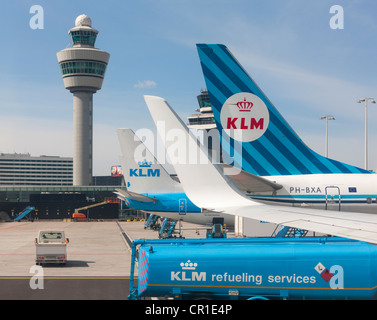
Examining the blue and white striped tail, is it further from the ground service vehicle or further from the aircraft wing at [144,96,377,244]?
the ground service vehicle

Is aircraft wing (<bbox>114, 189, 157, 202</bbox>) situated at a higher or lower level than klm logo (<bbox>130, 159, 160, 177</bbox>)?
lower

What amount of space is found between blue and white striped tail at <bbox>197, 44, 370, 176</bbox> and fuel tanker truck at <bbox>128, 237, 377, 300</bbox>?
728 centimetres

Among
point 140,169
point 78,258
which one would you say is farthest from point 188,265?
point 140,169

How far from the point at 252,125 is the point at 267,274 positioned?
28.9 feet

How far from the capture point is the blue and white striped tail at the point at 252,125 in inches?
840

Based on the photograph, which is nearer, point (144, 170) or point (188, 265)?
point (188, 265)

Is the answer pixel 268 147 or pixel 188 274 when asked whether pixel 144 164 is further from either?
pixel 188 274

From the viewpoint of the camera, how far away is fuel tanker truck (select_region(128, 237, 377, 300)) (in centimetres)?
1469

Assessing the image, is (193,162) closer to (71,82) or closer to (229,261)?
(229,261)

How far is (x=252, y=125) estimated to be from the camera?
21422mm

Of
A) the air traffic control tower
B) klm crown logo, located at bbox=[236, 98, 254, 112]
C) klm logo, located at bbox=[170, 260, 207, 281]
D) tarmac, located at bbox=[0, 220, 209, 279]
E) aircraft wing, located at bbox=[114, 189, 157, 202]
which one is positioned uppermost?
the air traffic control tower

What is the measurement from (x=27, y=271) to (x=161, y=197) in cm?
1800

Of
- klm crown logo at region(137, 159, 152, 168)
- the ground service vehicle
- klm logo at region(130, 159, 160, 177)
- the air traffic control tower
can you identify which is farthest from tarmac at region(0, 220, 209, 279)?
the air traffic control tower

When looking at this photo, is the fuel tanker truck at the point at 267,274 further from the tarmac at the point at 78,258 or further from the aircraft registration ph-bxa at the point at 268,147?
the tarmac at the point at 78,258
